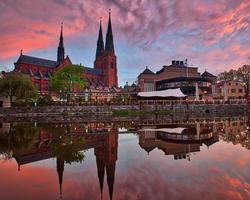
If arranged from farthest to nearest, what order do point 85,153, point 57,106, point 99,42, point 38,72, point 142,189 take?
point 99,42
point 38,72
point 57,106
point 85,153
point 142,189

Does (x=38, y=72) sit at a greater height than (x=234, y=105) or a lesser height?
Result: greater

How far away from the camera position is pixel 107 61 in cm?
13162

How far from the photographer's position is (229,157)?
11.2m

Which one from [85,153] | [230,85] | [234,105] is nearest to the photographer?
[85,153]

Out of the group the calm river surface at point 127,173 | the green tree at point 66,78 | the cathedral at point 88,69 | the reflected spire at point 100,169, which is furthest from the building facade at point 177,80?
the reflected spire at point 100,169

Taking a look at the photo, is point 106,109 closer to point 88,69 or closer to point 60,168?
point 60,168

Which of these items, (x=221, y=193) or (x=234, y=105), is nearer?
(x=221, y=193)

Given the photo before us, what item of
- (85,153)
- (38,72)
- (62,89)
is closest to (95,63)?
(38,72)

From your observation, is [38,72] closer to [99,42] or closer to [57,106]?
[99,42]

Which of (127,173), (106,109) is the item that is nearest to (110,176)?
(127,173)

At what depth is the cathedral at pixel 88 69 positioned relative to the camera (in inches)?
4166

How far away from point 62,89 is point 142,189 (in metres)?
73.8

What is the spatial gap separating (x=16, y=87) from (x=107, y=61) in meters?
79.0

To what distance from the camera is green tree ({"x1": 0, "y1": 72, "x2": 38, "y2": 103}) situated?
5516 centimetres
